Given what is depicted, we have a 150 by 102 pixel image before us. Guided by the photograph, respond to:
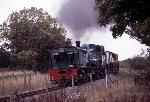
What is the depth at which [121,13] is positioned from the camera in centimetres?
1619

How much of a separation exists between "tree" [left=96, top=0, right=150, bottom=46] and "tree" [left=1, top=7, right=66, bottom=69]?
3407 centimetres

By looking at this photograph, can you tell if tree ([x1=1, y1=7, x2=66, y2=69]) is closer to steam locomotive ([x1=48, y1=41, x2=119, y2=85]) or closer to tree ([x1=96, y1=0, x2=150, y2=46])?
steam locomotive ([x1=48, y1=41, x2=119, y2=85])

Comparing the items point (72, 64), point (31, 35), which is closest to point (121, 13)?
point (72, 64)

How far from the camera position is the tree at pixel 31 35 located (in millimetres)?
53750

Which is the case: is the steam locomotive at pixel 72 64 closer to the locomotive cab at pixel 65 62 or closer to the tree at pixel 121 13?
the locomotive cab at pixel 65 62

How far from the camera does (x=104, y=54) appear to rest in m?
36.1

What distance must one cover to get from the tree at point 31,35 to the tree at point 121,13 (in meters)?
34.1

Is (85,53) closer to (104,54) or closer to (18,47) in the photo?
(104,54)

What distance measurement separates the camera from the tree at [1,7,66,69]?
53.8m

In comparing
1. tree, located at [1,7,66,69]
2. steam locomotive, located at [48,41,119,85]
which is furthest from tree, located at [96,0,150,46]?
tree, located at [1,7,66,69]

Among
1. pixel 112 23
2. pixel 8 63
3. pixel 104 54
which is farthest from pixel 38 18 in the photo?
pixel 112 23

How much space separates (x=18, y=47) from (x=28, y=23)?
12.0 feet

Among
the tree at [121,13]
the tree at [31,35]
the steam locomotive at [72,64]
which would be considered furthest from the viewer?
the tree at [31,35]

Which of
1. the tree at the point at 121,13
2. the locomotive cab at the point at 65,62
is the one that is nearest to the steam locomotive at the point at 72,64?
the locomotive cab at the point at 65,62
